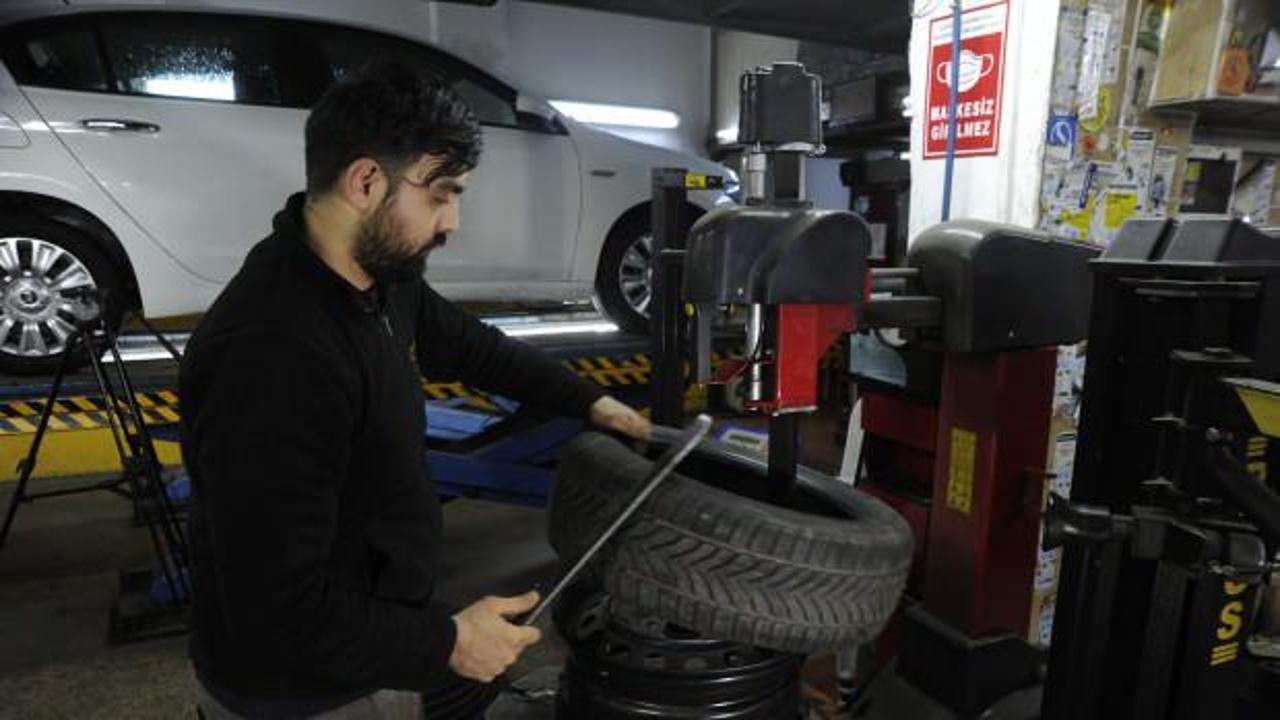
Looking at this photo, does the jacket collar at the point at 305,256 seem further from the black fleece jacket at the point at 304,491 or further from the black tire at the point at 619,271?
the black tire at the point at 619,271

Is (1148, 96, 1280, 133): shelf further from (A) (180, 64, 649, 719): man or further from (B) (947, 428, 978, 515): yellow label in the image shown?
(A) (180, 64, 649, 719): man

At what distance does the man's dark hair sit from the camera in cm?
99

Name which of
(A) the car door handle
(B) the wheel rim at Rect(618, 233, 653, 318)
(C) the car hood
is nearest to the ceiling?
(C) the car hood

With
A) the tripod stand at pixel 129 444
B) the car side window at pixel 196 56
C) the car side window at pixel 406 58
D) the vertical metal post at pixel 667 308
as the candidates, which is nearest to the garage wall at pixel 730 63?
the car side window at pixel 406 58

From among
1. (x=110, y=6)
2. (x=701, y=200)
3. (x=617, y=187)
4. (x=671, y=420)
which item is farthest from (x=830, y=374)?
(x=110, y=6)

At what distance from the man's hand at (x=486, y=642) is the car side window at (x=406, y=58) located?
2.83 meters

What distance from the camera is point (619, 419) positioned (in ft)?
4.80

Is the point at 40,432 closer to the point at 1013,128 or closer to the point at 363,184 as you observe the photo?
the point at 363,184

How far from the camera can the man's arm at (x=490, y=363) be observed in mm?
1542

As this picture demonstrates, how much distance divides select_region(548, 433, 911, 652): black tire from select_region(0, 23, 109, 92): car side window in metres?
3.06

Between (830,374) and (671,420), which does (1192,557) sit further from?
(830,374)

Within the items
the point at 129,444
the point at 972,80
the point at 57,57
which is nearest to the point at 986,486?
the point at 972,80

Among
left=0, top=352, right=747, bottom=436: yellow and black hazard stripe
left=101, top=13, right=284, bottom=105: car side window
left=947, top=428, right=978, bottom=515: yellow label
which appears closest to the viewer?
left=947, top=428, right=978, bottom=515: yellow label

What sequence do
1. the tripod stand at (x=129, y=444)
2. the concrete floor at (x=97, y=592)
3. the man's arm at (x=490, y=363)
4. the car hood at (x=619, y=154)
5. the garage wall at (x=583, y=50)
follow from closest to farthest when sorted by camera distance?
1. the man's arm at (x=490, y=363)
2. the concrete floor at (x=97, y=592)
3. the tripod stand at (x=129, y=444)
4. the car hood at (x=619, y=154)
5. the garage wall at (x=583, y=50)
